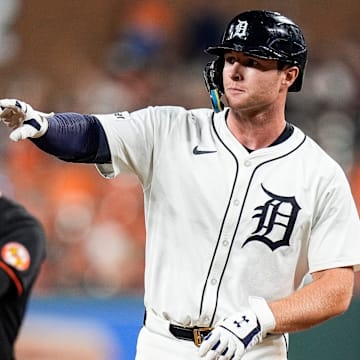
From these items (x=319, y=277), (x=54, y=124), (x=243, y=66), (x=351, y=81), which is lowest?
(x=319, y=277)

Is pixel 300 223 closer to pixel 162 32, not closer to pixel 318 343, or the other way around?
pixel 318 343

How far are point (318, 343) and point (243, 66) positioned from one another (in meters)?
2.20

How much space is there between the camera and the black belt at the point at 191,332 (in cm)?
231

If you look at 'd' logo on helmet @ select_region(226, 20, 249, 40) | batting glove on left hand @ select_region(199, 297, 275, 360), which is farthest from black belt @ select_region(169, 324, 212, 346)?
'd' logo on helmet @ select_region(226, 20, 249, 40)

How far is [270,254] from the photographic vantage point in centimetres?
232

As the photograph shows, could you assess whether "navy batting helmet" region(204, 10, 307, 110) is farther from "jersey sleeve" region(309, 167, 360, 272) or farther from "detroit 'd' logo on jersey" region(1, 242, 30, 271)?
"detroit 'd' logo on jersey" region(1, 242, 30, 271)

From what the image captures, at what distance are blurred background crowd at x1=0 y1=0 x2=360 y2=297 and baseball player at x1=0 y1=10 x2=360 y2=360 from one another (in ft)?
8.21

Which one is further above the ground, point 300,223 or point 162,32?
point 162,32

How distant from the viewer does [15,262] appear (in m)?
2.90

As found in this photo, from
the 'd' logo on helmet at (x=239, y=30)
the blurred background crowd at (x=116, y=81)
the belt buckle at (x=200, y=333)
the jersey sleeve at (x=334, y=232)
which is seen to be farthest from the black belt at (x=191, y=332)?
the blurred background crowd at (x=116, y=81)

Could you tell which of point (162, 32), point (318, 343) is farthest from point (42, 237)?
point (162, 32)

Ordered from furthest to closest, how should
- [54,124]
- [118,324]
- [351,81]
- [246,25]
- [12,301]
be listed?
[351,81] < [118,324] < [12,301] < [246,25] < [54,124]

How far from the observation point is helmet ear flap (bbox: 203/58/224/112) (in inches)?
94.4

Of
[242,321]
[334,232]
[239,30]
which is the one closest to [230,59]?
[239,30]
